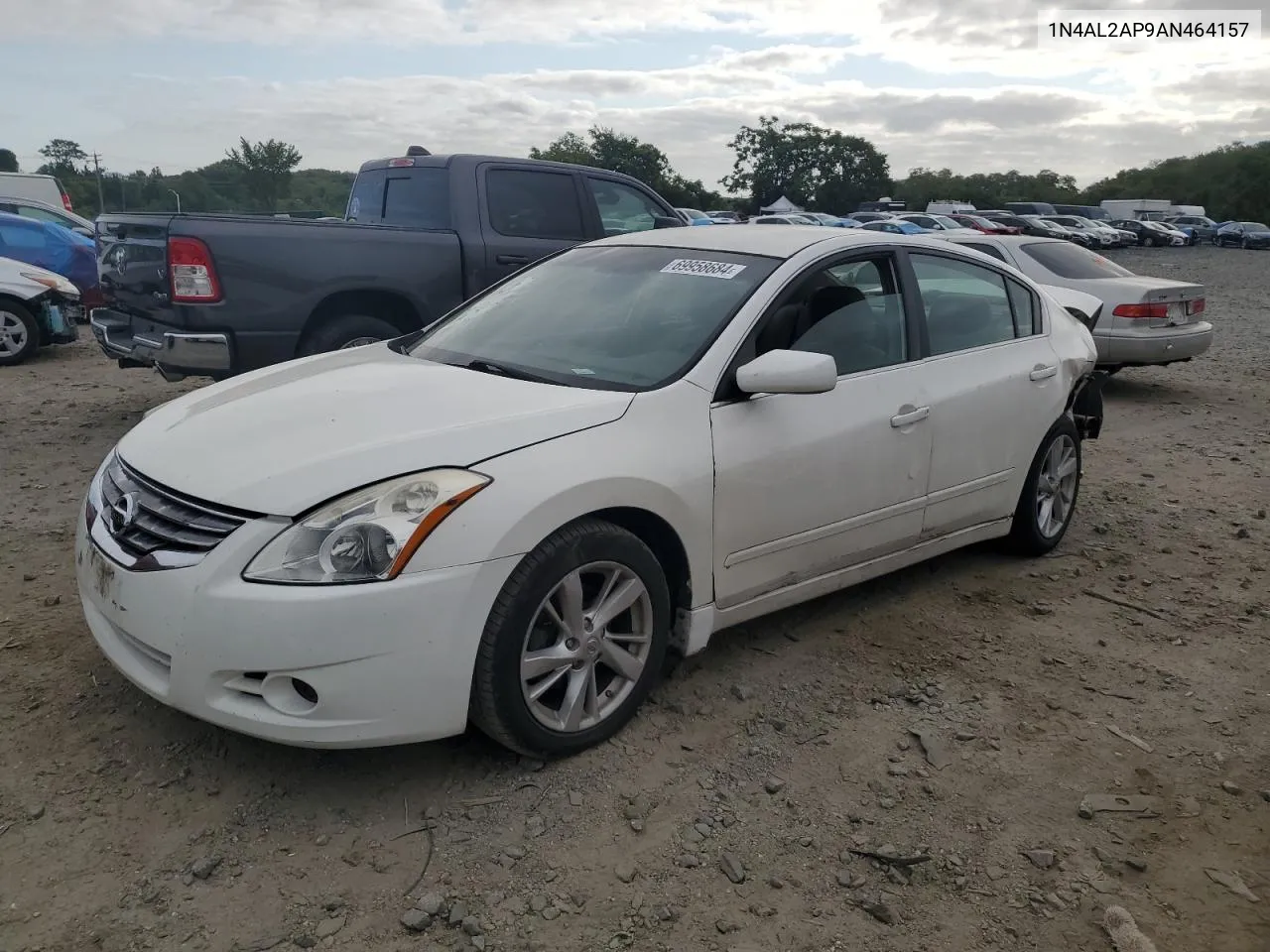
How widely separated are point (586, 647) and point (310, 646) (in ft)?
2.69

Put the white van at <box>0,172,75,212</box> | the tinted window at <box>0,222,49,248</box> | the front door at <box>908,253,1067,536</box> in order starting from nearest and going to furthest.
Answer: the front door at <box>908,253,1067,536</box> < the tinted window at <box>0,222,49,248</box> < the white van at <box>0,172,75,212</box>

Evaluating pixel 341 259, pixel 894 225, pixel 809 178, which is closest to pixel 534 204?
pixel 341 259

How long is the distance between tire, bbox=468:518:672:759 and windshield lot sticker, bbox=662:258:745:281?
1224 millimetres

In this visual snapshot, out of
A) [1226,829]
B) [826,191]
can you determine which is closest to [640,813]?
[1226,829]

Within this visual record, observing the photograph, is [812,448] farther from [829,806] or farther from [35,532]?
[35,532]

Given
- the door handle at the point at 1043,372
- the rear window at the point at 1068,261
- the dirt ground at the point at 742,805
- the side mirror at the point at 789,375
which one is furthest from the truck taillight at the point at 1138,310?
the side mirror at the point at 789,375

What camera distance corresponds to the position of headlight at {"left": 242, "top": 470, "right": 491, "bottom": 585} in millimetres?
2697

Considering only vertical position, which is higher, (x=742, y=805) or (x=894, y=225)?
(x=894, y=225)

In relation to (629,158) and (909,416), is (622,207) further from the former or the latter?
(629,158)

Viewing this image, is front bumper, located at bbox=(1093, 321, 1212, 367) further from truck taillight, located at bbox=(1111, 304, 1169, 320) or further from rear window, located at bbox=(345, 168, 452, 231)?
rear window, located at bbox=(345, 168, 452, 231)

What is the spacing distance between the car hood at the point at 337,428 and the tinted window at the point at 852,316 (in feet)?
2.96

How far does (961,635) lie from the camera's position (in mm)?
4246

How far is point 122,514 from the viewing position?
303 centimetres

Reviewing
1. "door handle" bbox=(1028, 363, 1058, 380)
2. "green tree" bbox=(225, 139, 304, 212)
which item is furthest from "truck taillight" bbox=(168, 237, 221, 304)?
"green tree" bbox=(225, 139, 304, 212)
